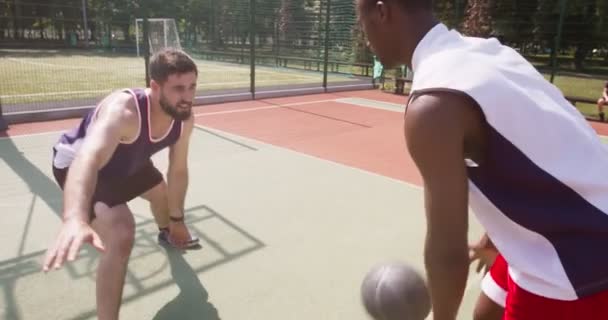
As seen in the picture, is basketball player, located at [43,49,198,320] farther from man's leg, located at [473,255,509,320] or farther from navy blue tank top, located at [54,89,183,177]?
man's leg, located at [473,255,509,320]

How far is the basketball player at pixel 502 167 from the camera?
3.43 ft

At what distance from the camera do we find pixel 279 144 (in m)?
6.77

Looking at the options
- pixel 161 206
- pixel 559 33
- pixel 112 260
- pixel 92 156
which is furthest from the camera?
pixel 559 33

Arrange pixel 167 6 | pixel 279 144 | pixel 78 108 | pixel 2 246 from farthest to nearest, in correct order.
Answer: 1. pixel 167 6
2. pixel 78 108
3. pixel 279 144
4. pixel 2 246

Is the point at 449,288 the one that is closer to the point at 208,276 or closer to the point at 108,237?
the point at 108,237

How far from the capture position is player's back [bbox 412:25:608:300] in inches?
41.8

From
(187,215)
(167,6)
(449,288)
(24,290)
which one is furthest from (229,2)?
(449,288)

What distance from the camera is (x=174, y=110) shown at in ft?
8.89

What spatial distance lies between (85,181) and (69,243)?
Answer: 0.52 m

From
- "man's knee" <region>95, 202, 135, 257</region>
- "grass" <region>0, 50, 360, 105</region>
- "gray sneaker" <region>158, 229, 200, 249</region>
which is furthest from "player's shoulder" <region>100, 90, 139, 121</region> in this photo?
"grass" <region>0, 50, 360, 105</region>

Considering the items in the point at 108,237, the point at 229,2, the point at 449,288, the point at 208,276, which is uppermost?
the point at 229,2

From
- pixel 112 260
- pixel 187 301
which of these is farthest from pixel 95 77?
pixel 112 260

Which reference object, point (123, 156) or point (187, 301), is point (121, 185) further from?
point (187, 301)

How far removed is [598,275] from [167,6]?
27.0 metres
